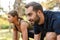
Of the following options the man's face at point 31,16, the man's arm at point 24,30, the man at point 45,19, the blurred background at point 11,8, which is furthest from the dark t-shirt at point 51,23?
the blurred background at point 11,8

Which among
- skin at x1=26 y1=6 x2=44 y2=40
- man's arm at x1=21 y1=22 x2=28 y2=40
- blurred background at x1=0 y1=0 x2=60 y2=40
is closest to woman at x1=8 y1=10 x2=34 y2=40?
man's arm at x1=21 y1=22 x2=28 y2=40

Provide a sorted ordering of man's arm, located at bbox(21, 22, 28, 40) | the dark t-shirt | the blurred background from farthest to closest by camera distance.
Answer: the blurred background, man's arm, located at bbox(21, 22, 28, 40), the dark t-shirt

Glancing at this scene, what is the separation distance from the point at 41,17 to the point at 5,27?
2395 millimetres

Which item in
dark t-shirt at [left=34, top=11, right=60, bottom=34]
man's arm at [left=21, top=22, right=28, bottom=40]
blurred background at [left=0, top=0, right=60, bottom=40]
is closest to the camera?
dark t-shirt at [left=34, top=11, right=60, bottom=34]

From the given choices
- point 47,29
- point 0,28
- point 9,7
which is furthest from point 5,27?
point 47,29

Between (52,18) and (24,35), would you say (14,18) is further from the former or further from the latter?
(52,18)

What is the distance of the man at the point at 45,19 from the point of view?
1.84m

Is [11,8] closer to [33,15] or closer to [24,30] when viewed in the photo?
[24,30]

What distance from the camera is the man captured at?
184 centimetres

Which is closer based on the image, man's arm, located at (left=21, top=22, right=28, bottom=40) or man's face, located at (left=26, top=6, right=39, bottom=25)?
man's face, located at (left=26, top=6, right=39, bottom=25)

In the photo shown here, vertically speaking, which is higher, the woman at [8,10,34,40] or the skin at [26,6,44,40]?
the skin at [26,6,44,40]

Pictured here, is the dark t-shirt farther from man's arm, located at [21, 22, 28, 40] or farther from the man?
man's arm, located at [21, 22, 28, 40]

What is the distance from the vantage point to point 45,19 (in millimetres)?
1975

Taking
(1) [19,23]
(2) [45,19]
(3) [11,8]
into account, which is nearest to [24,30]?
(1) [19,23]
